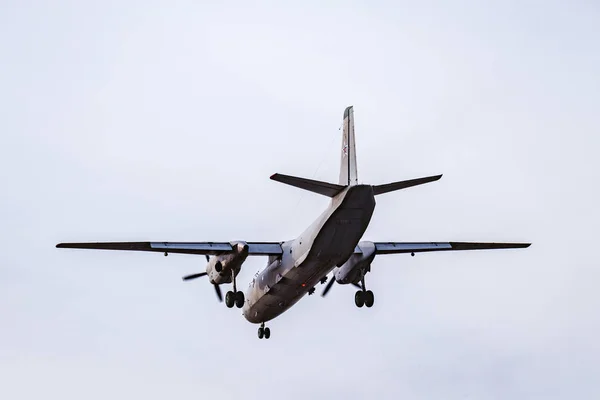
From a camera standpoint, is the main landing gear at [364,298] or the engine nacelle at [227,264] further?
the main landing gear at [364,298]

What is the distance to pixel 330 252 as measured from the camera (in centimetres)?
3909

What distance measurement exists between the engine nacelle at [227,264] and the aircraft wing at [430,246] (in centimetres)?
673

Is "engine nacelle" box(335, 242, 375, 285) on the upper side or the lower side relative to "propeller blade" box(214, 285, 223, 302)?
upper

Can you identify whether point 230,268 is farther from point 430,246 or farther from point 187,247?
point 430,246

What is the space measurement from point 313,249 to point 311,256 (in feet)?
1.87

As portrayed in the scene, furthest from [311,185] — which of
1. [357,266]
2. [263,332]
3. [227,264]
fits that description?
[263,332]

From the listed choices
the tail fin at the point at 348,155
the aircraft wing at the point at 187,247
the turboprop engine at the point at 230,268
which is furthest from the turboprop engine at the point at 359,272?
the tail fin at the point at 348,155

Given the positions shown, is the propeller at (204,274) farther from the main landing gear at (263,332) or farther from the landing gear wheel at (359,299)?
the landing gear wheel at (359,299)

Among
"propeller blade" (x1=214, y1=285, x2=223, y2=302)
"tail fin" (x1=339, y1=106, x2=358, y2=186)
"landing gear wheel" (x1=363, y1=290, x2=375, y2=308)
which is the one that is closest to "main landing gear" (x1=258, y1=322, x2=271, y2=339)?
"propeller blade" (x1=214, y1=285, x2=223, y2=302)

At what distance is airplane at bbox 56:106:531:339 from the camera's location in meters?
37.0

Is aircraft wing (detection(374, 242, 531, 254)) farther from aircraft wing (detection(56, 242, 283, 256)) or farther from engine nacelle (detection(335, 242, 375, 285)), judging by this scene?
aircraft wing (detection(56, 242, 283, 256))

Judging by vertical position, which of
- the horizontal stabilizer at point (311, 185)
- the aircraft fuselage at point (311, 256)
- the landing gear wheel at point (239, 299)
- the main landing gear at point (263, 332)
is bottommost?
the main landing gear at point (263, 332)

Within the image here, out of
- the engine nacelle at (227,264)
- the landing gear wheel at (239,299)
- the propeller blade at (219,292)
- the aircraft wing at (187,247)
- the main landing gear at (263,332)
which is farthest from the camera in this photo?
the main landing gear at (263,332)

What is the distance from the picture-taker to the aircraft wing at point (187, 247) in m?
41.5
